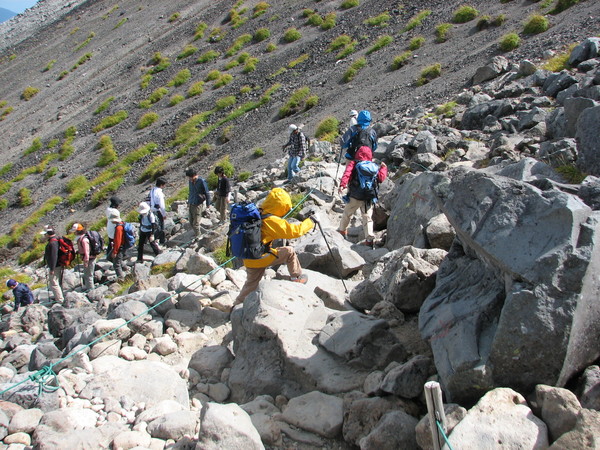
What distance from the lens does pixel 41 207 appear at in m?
28.5

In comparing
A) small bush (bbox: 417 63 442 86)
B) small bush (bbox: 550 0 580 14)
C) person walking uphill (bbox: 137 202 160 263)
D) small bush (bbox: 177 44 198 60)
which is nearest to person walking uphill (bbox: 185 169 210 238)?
person walking uphill (bbox: 137 202 160 263)

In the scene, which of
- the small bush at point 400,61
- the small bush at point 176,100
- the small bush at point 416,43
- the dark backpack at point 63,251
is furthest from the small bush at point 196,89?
the dark backpack at point 63,251

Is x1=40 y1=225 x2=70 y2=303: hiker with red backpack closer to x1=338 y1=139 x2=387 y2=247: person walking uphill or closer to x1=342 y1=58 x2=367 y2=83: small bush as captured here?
x1=338 y1=139 x2=387 y2=247: person walking uphill

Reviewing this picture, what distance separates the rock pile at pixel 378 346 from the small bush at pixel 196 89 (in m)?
26.6

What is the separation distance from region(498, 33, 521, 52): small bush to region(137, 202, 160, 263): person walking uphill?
16.7m

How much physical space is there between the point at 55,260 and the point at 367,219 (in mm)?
7545

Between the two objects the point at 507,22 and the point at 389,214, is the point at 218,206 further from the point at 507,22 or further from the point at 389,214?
the point at 507,22

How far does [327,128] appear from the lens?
868 inches

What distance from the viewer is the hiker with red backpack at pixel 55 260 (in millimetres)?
12462

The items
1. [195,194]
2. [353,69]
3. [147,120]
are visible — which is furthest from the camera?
[147,120]

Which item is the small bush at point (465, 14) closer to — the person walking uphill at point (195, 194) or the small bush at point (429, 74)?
the small bush at point (429, 74)

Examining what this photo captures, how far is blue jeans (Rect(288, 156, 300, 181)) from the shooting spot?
16531mm

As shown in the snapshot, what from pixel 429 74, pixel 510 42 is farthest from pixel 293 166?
pixel 510 42

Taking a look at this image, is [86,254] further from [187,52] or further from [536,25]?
[187,52]
